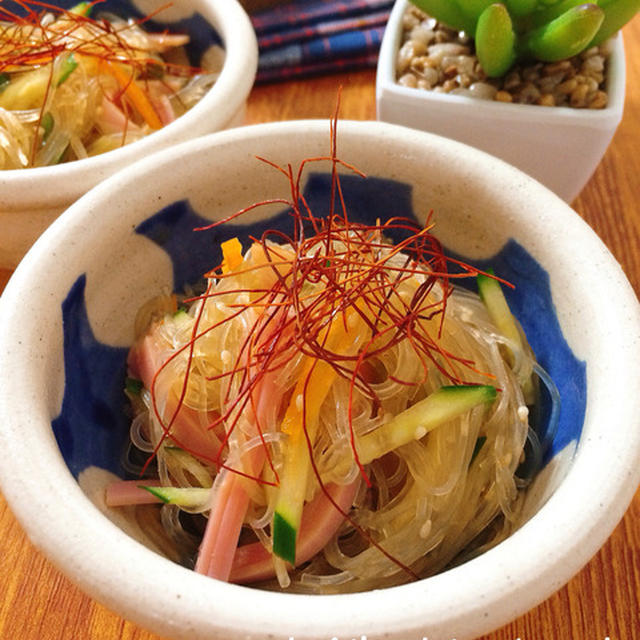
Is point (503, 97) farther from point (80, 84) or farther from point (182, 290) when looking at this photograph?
point (80, 84)

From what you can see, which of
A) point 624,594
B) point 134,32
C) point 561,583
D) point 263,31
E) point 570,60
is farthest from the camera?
point 263,31

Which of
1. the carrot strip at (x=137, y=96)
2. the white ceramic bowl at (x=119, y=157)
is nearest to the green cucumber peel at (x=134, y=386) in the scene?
the white ceramic bowl at (x=119, y=157)

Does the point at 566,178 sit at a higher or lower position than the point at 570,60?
lower

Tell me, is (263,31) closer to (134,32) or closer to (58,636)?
(134,32)

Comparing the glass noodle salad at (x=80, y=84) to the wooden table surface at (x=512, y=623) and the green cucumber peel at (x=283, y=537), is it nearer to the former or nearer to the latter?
the wooden table surface at (x=512, y=623)

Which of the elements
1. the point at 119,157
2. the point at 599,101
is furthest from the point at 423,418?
the point at 599,101

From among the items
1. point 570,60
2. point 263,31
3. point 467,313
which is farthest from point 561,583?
point 263,31

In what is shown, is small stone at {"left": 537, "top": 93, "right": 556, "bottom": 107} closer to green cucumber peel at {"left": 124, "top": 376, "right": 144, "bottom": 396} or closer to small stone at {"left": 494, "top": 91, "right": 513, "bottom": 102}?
small stone at {"left": 494, "top": 91, "right": 513, "bottom": 102}

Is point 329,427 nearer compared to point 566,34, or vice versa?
point 329,427
